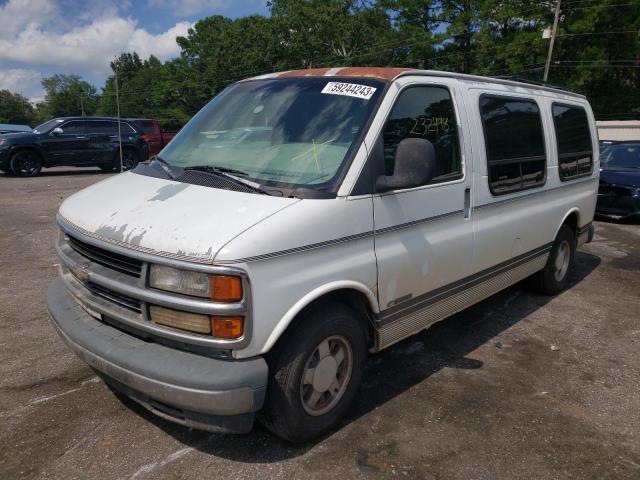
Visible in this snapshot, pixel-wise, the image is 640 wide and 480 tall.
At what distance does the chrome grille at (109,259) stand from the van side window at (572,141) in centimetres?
435

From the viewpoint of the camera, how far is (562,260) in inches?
235

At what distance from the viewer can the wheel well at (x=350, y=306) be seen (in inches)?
113

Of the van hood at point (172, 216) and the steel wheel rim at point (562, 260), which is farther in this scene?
the steel wheel rim at point (562, 260)

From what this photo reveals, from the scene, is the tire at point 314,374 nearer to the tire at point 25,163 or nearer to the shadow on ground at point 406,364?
the shadow on ground at point 406,364

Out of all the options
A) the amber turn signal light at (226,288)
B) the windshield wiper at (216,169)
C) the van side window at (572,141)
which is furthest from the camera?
the van side window at (572,141)

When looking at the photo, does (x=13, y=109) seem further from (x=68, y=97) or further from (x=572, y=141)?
(x=572, y=141)

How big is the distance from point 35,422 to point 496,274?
11.6 feet

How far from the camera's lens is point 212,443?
3074mm

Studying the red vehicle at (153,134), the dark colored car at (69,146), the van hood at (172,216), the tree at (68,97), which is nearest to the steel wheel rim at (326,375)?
the van hood at (172,216)

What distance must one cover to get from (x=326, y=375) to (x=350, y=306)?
0.43 meters

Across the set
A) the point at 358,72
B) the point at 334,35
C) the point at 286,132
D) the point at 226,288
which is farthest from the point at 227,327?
the point at 334,35

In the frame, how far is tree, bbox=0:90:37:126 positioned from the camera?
101 m

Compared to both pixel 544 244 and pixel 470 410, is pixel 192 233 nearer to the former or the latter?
pixel 470 410

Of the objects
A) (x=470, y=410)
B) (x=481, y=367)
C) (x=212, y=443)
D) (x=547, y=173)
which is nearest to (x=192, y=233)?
(x=212, y=443)
